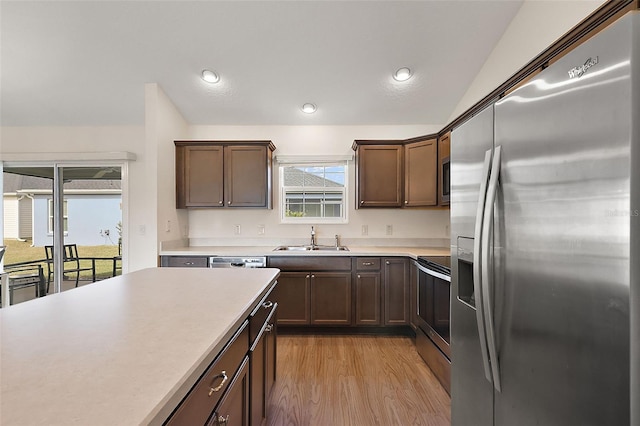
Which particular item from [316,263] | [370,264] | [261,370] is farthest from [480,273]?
[316,263]

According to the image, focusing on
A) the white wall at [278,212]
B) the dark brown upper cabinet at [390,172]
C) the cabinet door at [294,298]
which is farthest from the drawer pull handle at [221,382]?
the white wall at [278,212]

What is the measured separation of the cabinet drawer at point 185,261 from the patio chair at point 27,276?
6.59ft

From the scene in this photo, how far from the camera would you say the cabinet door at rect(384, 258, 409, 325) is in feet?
10.00

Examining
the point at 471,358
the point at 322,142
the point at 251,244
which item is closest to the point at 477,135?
the point at 471,358

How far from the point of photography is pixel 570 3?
1967 mm

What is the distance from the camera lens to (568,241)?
79 centimetres

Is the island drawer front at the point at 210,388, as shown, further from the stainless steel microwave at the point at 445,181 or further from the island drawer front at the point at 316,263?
the stainless steel microwave at the point at 445,181

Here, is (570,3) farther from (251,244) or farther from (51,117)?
(51,117)

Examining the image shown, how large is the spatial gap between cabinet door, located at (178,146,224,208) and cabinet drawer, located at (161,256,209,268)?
67 centimetres

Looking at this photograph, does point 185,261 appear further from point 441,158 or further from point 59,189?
point 441,158

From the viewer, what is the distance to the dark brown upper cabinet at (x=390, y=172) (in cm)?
329

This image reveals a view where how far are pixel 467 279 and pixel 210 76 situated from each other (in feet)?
9.91

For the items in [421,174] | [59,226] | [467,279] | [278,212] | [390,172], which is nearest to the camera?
[467,279]

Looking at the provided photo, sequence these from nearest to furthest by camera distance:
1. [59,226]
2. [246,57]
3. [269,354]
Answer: [269,354]
[246,57]
[59,226]
